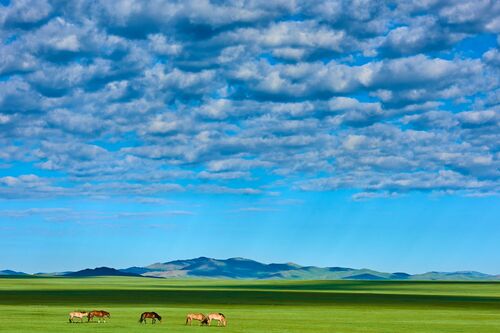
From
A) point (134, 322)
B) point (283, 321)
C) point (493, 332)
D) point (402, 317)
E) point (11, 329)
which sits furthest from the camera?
point (402, 317)

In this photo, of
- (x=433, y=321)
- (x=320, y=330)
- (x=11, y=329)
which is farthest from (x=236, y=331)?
(x=433, y=321)

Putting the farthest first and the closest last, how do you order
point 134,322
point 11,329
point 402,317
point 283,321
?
point 402,317 < point 283,321 < point 134,322 < point 11,329

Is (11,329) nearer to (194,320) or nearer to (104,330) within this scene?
(104,330)

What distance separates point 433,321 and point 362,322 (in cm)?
651

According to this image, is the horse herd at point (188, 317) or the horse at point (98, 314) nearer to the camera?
the horse herd at point (188, 317)

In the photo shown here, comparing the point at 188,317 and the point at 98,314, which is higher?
the point at 98,314

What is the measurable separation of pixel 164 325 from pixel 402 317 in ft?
76.9

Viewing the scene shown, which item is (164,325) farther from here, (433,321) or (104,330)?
(433,321)

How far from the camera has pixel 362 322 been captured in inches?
2418

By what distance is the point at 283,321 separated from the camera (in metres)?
61.2

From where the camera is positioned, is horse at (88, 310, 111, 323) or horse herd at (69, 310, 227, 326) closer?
horse herd at (69, 310, 227, 326)

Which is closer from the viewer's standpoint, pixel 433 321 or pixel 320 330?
pixel 320 330

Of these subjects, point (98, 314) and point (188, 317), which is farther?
point (98, 314)

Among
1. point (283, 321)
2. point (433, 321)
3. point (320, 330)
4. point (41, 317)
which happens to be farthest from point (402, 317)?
point (41, 317)
